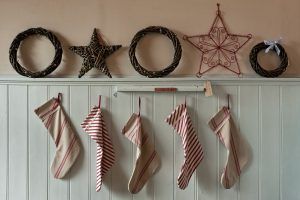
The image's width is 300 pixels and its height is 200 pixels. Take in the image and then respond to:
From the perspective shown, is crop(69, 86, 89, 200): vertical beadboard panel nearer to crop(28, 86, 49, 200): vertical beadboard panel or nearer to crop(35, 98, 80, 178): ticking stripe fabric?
crop(35, 98, 80, 178): ticking stripe fabric

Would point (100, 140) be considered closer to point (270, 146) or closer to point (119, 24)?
point (119, 24)

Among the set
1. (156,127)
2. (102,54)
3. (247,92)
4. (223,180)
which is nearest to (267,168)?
(223,180)

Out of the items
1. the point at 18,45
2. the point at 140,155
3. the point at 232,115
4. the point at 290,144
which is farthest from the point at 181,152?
the point at 18,45

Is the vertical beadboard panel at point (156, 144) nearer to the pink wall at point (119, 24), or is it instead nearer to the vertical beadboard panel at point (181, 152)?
the vertical beadboard panel at point (181, 152)

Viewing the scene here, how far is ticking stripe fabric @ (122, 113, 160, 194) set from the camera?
157 centimetres

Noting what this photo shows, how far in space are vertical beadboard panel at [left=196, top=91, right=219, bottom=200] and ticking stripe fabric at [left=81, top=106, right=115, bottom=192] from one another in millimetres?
443

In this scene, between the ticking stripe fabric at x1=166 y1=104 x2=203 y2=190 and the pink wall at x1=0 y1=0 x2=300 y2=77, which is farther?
the pink wall at x1=0 y1=0 x2=300 y2=77

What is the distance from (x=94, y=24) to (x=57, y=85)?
0.36 m

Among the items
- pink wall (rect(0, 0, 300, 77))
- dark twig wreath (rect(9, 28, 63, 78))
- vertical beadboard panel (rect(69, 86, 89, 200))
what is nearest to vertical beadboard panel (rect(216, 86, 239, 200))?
pink wall (rect(0, 0, 300, 77))

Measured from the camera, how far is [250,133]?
1.63 metres

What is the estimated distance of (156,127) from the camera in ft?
5.31

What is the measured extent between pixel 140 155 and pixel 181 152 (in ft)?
0.67

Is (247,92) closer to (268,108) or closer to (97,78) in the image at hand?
(268,108)

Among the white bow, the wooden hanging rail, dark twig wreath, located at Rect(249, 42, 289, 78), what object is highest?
the white bow
